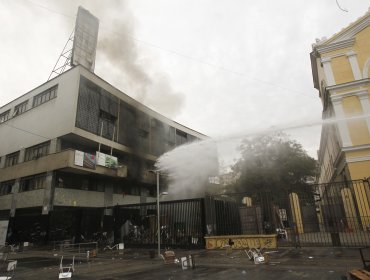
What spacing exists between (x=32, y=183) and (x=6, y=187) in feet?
21.7

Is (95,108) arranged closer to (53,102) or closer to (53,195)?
(53,102)

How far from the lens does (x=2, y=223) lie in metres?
25.4

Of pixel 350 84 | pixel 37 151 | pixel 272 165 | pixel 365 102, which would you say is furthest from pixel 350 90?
pixel 37 151

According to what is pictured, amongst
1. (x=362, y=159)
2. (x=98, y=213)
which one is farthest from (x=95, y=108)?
(x=362, y=159)

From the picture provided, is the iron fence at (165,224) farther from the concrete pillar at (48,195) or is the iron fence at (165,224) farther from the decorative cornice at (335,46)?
the decorative cornice at (335,46)

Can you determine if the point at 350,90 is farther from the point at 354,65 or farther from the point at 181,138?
the point at 181,138

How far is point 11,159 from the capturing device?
38.0m

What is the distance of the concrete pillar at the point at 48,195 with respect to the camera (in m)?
29.3

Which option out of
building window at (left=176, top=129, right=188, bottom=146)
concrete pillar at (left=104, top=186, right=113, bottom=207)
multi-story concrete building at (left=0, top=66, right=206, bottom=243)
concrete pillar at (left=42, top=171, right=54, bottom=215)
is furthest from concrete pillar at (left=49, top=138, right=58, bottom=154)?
building window at (left=176, top=129, right=188, bottom=146)

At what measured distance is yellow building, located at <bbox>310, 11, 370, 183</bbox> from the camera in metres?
22.5

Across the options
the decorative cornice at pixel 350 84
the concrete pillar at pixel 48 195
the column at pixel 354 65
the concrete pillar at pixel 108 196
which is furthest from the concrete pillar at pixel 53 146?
the column at pixel 354 65

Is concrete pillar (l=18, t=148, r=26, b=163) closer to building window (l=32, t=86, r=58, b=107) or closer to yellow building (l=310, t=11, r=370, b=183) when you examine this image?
building window (l=32, t=86, r=58, b=107)

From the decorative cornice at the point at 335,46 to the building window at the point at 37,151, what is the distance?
3197cm

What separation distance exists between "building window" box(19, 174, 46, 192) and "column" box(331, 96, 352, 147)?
31252 mm
